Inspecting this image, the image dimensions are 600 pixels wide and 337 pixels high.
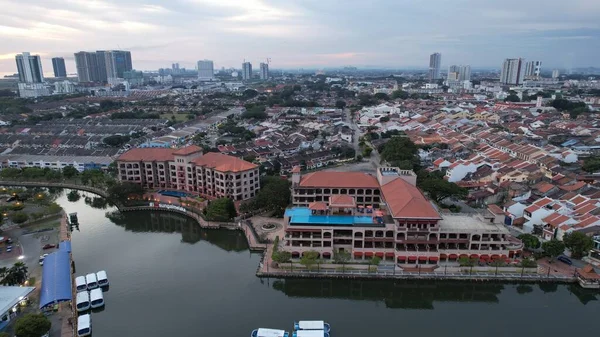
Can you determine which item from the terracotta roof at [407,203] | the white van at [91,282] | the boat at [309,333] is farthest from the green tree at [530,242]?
the white van at [91,282]

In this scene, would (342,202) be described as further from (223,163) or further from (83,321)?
(83,321)

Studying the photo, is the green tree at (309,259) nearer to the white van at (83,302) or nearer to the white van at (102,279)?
the white van at (102,279)

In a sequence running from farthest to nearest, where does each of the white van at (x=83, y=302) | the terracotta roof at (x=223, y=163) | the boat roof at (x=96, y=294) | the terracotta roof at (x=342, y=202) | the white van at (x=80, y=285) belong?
the terracotta roof at (x=223, y=163) < the terracotta roof at (x=342, y=202) < the white van at (x=80, y=285) < the boat roof at (x=96, y=294) < the white van at (x=83, y=302)

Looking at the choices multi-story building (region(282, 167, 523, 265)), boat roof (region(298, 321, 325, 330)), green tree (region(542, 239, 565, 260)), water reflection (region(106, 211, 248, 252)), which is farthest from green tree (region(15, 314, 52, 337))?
green tree (region(542, 239, 565, 260))

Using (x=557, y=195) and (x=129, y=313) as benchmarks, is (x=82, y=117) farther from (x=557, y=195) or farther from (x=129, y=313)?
(x=557, y=195)

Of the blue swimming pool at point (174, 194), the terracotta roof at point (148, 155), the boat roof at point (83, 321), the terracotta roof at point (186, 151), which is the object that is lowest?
the boat roof at point (83, 321)

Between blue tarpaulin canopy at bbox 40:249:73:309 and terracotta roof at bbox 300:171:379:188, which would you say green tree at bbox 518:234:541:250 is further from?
blue tarpaulin canopy at bbox 40:249:73:309

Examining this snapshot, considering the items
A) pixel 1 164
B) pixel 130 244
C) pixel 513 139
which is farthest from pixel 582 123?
pixel 1 164
